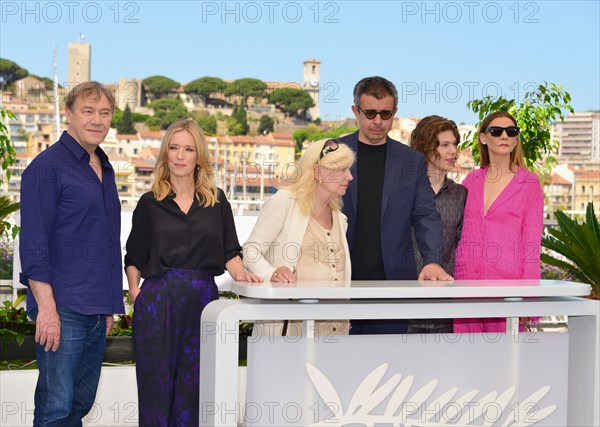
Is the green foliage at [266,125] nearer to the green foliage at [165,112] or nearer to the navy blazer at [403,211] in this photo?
the green foliage at [165,112]

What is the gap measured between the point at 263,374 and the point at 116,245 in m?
0.81

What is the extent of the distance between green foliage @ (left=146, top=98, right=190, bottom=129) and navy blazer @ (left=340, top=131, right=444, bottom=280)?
443 feet

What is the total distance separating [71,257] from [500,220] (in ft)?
5.91

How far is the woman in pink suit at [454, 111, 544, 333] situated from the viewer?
3998 millimetres

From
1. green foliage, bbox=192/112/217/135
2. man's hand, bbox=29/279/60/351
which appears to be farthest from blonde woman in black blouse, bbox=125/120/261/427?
green foliage, bbox=192/112/217/135

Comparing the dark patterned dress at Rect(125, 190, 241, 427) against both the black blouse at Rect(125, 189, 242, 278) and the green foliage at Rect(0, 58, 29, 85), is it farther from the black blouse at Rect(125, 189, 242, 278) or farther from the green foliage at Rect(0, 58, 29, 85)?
the green foliage at Rect(0, 58, 29, 85)

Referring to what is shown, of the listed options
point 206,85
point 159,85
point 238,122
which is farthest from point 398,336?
point 159,85

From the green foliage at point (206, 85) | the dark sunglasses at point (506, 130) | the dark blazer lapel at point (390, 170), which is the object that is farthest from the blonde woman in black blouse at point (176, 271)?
the green foliage at point (206, 85)

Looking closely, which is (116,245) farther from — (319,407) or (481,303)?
(481,303)

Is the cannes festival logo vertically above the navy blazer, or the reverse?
the navy blazer

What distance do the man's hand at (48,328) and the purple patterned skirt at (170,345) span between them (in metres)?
0.34

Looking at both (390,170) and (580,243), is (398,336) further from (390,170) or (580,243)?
(580,243)

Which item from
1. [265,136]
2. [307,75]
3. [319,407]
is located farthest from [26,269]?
[307,75]

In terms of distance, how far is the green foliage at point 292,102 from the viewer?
15068 cm
